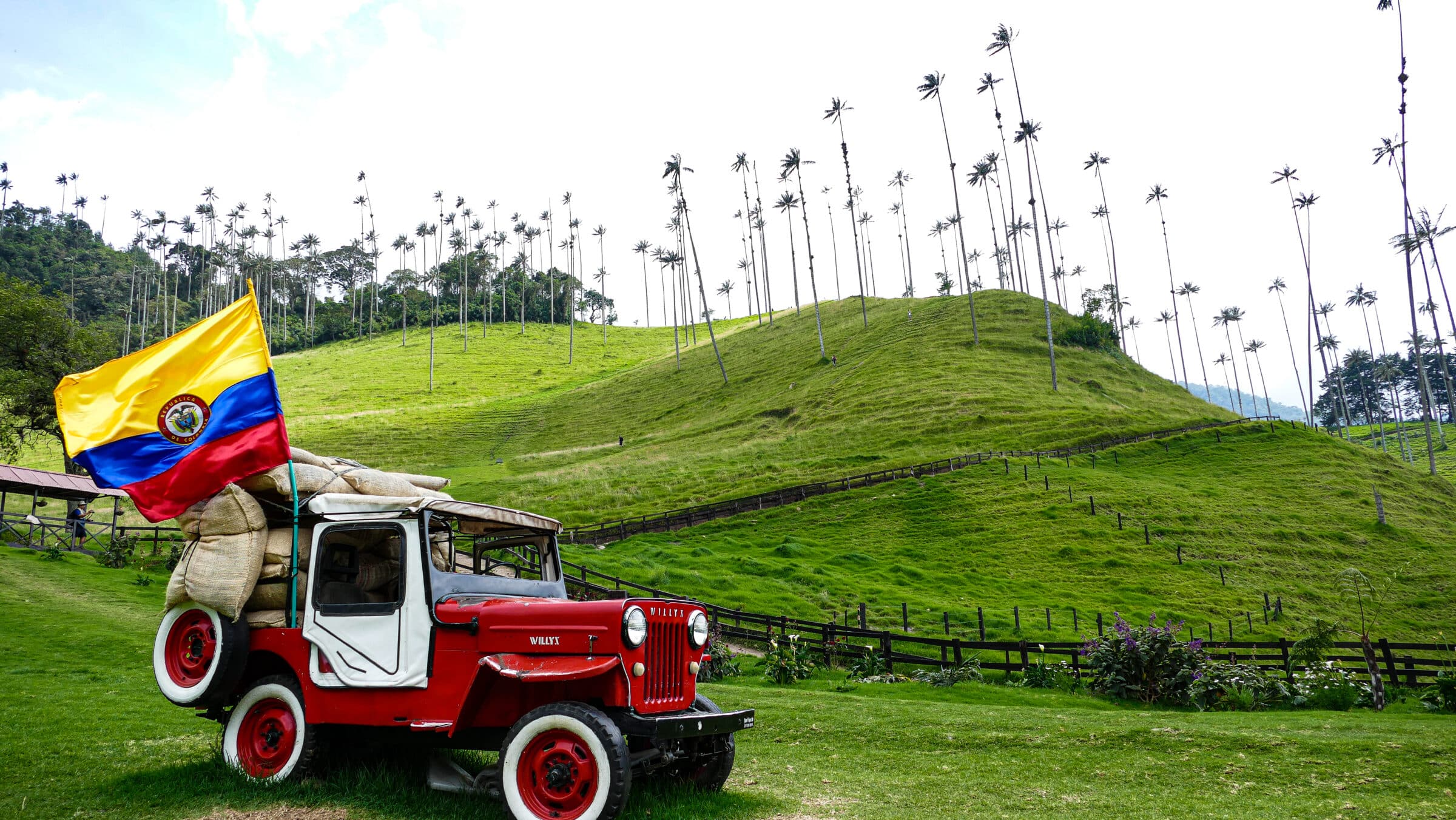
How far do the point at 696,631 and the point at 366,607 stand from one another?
330cm

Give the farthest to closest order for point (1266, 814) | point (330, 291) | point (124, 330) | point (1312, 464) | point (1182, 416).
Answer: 1. point (330, 291)
2. point (124, 330)
3. point (1182, 416)
4. point (1312, 464)
5. point (1266, 814)

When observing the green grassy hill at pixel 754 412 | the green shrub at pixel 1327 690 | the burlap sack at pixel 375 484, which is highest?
the green grassy hill at pixel 754 412

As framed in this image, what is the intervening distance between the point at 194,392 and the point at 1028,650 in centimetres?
2022

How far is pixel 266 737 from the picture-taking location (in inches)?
344

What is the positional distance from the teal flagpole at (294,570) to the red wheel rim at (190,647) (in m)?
0.78

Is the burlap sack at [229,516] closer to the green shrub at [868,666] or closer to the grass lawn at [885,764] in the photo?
the grass lawn at [885,764]

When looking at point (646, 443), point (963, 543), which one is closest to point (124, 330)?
point (646, 443)

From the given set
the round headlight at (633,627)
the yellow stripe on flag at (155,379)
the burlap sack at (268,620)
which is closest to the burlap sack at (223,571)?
the burlap sack at (268,620)

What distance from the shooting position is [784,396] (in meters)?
80.6

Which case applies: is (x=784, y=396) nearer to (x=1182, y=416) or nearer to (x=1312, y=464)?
(x=1182, y=416)

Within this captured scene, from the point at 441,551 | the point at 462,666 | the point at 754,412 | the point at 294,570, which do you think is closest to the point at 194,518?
the point at 294,570

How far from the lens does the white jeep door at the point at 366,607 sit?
796 cm

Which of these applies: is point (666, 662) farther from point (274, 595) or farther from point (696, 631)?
point (274, 595)

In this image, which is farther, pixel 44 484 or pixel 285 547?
pixel 44 484
